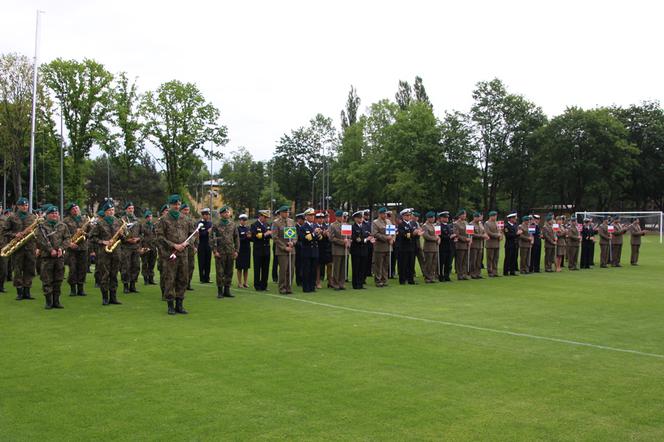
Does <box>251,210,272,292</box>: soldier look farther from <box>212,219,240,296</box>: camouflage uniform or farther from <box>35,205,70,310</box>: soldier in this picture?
<box>35,205,70,310</box>: soldier

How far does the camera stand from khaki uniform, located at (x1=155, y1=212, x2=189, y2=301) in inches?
438

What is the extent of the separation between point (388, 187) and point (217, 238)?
50.1 meters

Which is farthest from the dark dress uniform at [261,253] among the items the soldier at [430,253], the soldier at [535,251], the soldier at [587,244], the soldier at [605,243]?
the soldier at [605,243]

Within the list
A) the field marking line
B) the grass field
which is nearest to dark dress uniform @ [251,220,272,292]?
the field marking line

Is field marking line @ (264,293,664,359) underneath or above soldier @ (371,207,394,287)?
underneath

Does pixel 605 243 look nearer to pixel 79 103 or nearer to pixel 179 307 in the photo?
pixel 179 307

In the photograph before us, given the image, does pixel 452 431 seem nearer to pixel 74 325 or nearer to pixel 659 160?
pixel 74 325

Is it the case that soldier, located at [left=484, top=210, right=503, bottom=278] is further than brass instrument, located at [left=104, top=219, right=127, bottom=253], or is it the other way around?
soldier, located at [left=484, top=210, right=503, bottom=278]

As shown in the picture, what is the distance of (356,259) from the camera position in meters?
15.9

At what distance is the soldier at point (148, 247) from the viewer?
16219mm

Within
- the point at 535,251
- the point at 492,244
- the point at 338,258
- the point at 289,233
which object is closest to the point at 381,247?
the point at 338,258

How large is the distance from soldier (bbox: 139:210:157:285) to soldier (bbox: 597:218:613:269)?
16623mm

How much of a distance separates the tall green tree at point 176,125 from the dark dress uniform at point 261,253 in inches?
1613

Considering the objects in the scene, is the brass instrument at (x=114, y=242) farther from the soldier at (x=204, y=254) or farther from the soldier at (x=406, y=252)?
the soldier at (x=406, y=252)
